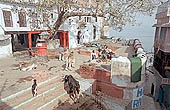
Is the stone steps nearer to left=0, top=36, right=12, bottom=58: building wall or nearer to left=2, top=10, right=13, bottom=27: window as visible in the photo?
left=0, top=36, right=12, bottom=58: building wall

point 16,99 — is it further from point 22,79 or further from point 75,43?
point 75,43

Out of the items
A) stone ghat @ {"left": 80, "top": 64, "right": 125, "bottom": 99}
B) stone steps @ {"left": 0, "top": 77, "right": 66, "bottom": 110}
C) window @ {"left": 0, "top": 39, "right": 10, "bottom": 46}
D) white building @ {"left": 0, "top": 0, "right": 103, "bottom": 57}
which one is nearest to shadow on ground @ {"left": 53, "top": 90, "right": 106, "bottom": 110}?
stone steps @ {"left": 0, "top": 77, "right": 66, "bottom": 110}

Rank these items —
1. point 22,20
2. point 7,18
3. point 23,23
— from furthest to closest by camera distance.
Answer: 1. point 23,23
2. point 22,20
3. point 7,18

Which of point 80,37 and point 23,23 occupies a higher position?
point 23,23

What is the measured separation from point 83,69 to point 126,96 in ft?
9.87

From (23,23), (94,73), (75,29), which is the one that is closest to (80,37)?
(75,29)

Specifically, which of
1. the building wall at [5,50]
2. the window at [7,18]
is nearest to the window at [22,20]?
the window at [7,18]

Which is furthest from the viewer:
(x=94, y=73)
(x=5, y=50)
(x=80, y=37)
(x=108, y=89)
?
(x=80, y=37)

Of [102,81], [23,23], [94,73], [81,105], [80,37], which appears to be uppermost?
[23,23]

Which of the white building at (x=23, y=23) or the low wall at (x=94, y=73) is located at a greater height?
the white building at (x=23, y=23)

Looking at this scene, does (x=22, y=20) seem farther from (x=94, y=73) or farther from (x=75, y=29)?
(x=94, y=73)

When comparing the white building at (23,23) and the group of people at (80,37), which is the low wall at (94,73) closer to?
the white building at (23,23)

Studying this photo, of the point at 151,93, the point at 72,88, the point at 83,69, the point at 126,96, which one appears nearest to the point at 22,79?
the point at 72,88

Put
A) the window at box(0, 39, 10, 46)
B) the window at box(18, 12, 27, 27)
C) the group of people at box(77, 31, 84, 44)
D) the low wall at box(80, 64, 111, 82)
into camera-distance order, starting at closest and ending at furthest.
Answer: the low wall at box(80, 64, 111, 82) < the window at box(0, 39, 10, 46) < the window at box(18, 12, 27, 27) < the group of people at box(77, 31, 84, 44)
